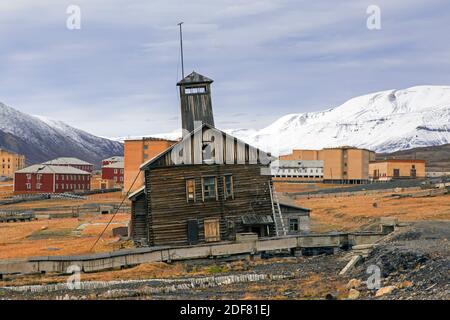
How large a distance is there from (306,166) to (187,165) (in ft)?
503

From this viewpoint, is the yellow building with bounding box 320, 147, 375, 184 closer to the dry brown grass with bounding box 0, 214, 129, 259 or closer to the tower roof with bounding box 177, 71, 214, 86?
the dry brown grass with bounding box 0, 214, 129, 259

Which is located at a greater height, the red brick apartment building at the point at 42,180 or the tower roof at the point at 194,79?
the tower roof at the point at 194,79

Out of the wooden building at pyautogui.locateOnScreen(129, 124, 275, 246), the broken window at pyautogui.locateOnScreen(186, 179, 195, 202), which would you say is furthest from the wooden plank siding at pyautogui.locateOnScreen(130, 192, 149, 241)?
the broken window at pyautogui.locateOnScreen(186, 179, 195, 202)

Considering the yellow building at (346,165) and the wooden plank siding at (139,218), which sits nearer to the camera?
the wooden plank siding at (139,218)

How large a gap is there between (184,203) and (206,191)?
64.8 inches

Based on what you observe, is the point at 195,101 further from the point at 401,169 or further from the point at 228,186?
the point at 401,169

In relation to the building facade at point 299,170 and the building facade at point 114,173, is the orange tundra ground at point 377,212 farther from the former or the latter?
the building facade at point 114,173

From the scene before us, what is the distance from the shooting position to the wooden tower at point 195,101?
48406 mm

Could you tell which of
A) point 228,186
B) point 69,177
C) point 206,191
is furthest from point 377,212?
point 69,177

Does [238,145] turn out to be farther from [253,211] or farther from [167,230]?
[167,230]

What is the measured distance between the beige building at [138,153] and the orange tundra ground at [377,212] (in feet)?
194

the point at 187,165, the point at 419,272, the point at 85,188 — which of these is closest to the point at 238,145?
the point at 187,165

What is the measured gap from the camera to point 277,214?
4588 centimetres

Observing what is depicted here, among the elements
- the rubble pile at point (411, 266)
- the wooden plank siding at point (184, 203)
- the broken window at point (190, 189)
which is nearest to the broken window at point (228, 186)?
the wooden plank siding at point (184, 203)
